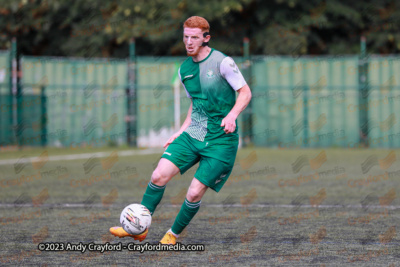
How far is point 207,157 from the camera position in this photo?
5781mm

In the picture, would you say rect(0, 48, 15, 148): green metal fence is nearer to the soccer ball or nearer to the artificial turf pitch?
the artificial turf pitch

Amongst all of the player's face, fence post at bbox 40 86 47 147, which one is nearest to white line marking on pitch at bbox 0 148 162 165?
fence post at bbox 40 86 47 147

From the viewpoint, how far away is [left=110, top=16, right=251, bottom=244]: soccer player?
18.8ft

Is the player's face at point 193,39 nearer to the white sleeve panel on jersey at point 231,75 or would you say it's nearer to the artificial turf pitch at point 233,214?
the white sleeve panel on jersey at point 231,75

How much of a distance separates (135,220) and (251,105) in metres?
17.1

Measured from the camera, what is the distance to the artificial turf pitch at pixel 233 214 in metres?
5.33

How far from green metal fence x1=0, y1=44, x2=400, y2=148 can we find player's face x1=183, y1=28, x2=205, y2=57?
16.2 meters

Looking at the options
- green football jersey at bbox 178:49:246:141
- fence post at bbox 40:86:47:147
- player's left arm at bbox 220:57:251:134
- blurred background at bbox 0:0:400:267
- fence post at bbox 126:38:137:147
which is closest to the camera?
player's left arm at bbox 220:57:251:134

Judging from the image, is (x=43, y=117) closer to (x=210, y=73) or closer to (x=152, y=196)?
(x=152, y=196)

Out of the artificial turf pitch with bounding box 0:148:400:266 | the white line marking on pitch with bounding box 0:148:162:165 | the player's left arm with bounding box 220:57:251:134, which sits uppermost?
the player's left arm with bounding box 220:57:251:134

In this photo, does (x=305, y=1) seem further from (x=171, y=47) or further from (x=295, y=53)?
(x=171, y=47)

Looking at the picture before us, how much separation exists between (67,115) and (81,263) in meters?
17.9

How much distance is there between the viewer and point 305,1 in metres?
24.5

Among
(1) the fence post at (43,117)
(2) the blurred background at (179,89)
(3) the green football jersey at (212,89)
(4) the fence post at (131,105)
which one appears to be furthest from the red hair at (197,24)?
(1) the fence post at (43,117)
